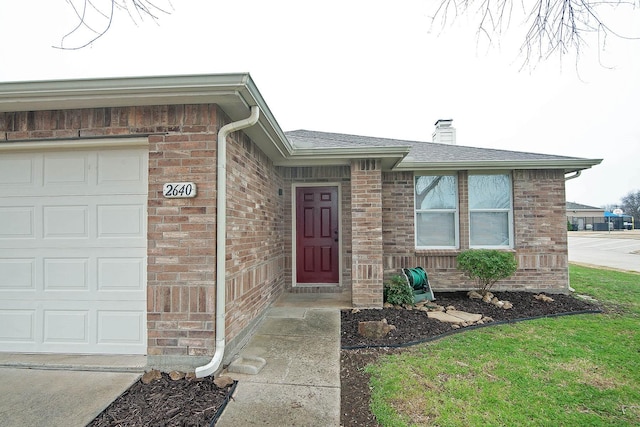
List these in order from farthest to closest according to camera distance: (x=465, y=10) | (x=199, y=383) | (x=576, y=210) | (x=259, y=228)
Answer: (x=576, y=210) → (x=259, y=228) → (x=199, y=383) → (x=465, y=10)

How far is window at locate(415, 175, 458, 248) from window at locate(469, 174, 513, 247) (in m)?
0.40

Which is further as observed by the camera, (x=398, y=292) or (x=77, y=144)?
(x=398, y=292)

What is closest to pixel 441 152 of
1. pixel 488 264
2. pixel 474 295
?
pixel 488 264

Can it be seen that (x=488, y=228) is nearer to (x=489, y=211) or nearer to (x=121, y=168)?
(x=489, y=211)

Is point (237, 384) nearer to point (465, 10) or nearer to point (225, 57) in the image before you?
point (465, 10)

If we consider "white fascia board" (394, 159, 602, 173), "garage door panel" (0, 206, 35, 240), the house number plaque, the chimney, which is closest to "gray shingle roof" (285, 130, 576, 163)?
"white fascia board" (394, 159, 602, 173)

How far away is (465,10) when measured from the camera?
87.8 inches

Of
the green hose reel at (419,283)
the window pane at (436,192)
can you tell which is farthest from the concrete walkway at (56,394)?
the window pane at (436,192)

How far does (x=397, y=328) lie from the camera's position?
4.25 meters

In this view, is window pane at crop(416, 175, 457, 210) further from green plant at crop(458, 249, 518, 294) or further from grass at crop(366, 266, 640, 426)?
grass at crop(366, 266, 640, 426)

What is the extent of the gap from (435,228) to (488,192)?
1350 mm

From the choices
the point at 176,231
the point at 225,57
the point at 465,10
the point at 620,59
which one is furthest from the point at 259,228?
the point at 620,59

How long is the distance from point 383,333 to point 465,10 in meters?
3.46

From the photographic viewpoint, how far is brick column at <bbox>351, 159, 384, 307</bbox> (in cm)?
508
